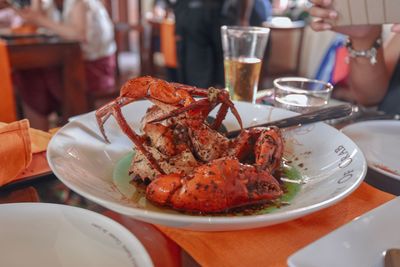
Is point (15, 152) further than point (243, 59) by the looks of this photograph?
No

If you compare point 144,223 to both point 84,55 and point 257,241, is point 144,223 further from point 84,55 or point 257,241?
point 84,55

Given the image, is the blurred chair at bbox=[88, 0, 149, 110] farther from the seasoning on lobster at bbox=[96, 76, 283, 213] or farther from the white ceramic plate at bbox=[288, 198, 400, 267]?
the white ceramic plate at bbox=[288, 198, 400, 267]

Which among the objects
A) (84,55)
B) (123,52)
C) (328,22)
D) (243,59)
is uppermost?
(328,22)

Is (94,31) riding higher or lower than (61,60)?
higher

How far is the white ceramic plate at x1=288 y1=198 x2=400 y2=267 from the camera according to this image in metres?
0.38

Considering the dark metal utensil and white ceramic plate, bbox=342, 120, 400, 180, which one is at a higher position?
the dark metal utensil

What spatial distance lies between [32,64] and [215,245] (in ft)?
6.25

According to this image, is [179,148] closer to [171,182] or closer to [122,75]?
[171,182]

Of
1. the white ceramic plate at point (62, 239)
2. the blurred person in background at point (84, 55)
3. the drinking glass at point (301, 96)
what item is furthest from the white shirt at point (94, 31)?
the white ceramic plate at point (62, 239)

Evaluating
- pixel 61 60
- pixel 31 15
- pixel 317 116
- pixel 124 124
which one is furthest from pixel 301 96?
pixel 31 15

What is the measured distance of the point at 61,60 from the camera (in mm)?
2152

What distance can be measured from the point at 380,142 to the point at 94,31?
2.20 meters

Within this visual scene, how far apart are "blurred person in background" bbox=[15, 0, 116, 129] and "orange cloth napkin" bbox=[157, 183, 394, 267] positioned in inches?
86.3

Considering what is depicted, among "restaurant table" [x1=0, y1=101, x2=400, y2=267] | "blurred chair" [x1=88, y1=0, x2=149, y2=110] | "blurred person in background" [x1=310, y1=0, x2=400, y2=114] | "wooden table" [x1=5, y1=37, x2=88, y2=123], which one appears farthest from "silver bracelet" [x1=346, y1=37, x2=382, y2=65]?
"blurred chair" [x1=88, y1=0, x2=149, y2=110]
